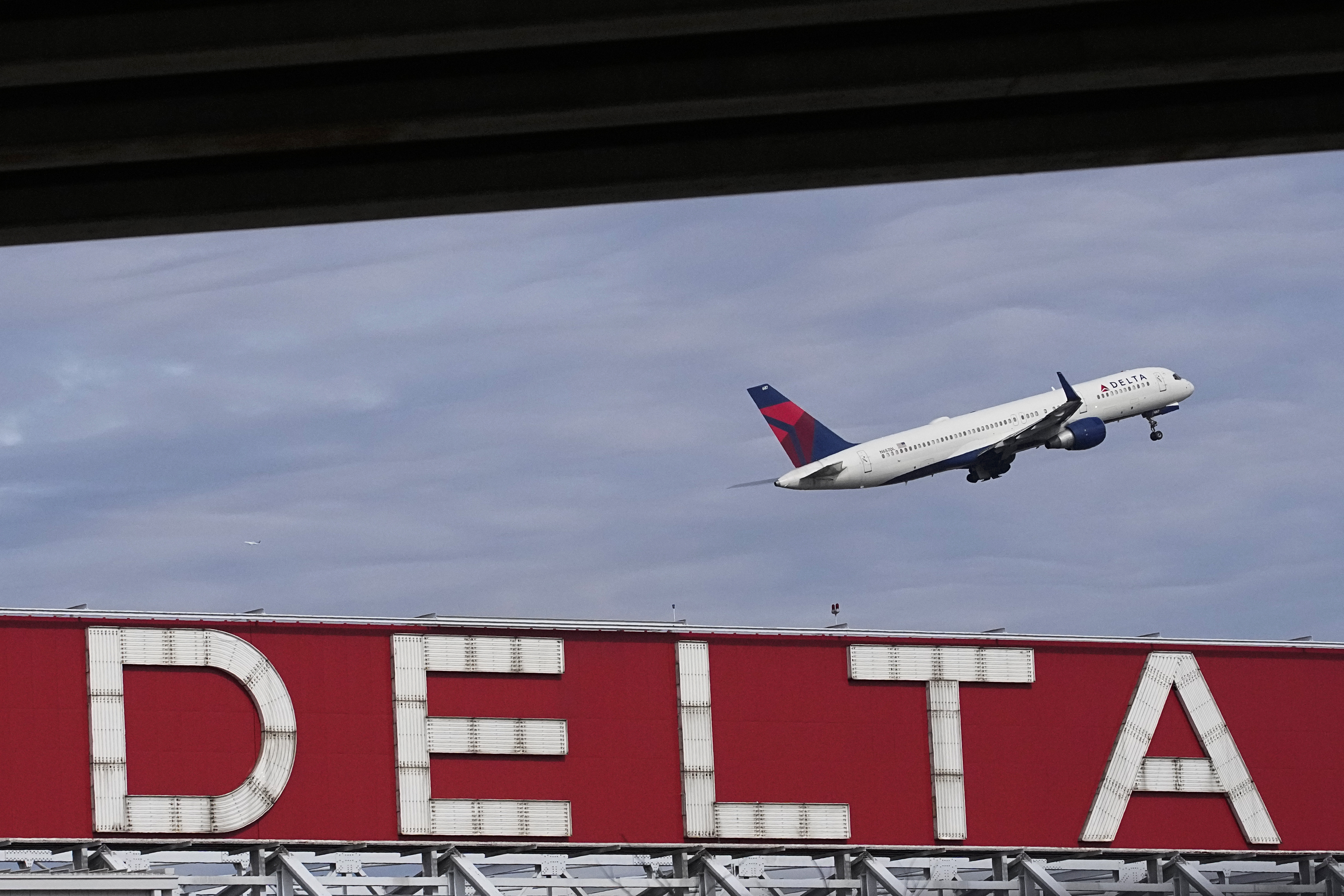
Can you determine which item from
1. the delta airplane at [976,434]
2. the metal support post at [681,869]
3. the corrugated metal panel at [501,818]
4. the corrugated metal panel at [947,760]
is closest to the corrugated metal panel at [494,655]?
the corrugated metal panel at [501,818]

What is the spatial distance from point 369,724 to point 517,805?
12.7ft

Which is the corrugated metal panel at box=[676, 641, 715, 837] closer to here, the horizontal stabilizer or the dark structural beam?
the horizontal stabilizer

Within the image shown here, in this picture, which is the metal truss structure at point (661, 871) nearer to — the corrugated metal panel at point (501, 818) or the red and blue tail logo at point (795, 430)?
the corrugated metal panel at point (501, 818)

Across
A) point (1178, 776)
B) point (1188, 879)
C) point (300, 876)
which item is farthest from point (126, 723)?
point (1178, 776)

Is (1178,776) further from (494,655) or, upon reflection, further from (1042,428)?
(1042,428)

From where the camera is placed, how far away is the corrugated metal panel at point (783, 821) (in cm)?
4431

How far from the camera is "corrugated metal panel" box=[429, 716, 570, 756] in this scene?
42469 millimetres

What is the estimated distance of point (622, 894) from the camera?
152 feet

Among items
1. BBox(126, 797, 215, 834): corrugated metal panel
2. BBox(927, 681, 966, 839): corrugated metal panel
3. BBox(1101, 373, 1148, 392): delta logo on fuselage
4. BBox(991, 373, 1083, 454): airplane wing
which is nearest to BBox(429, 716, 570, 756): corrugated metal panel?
BBox(126, 797, 215, 834): corrugated metal panel

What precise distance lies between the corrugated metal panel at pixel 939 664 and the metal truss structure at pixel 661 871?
4.24 m

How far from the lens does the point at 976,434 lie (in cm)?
7144

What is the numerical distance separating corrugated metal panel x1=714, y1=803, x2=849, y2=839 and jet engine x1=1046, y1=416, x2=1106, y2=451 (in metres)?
29.2

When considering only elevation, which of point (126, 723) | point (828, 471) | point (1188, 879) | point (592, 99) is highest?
point (828, 471)

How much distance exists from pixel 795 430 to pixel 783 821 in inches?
1188
